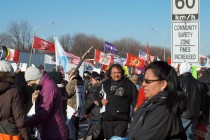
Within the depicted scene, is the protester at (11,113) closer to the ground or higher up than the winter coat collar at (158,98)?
closer to the ground

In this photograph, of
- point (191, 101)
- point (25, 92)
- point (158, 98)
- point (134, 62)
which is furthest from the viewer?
point (134, 62)

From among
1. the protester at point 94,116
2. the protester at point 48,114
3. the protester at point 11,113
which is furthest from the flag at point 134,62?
the protester at point 11,113

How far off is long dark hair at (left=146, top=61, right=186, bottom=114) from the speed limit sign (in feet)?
16.5

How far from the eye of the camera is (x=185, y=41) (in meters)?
8.40

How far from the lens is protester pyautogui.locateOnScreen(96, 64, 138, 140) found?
784 cm

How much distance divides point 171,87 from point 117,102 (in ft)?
15.2

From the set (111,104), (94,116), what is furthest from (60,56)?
(111,104)

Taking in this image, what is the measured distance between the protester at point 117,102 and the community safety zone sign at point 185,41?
1.27 m

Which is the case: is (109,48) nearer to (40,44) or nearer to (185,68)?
(40,44)

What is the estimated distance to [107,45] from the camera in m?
28.6

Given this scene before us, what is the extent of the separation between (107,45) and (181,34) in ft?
66.6

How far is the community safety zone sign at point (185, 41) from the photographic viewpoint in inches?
328

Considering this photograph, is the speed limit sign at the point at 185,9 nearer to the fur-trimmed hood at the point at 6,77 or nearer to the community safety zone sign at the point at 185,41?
the community safety zone sign at the point at 185,41

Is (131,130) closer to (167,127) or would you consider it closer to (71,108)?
(167,127)
